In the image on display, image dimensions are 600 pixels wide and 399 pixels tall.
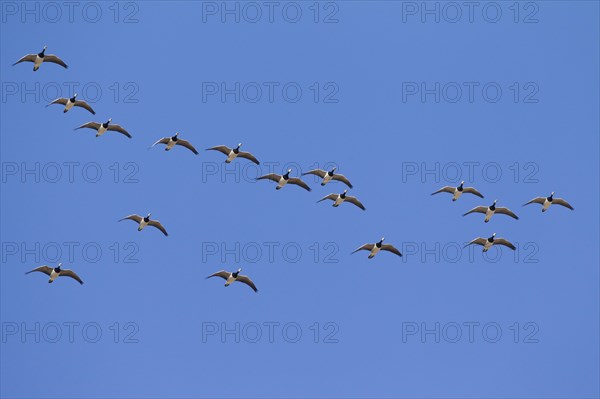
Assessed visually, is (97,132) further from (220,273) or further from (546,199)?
(546,199)

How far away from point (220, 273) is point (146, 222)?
18.2 feet

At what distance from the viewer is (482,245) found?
13975 cm

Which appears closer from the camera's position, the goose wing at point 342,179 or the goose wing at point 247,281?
the goose wing at point 342,179

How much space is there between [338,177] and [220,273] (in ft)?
28.5

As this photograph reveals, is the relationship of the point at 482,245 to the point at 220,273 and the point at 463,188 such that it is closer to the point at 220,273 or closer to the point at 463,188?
the point at 463,188

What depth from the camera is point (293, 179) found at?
139125 millimetres

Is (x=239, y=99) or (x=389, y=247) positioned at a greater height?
(x=239, y=99)

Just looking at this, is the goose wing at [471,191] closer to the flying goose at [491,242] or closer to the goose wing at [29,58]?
the flying goose at [491,242]

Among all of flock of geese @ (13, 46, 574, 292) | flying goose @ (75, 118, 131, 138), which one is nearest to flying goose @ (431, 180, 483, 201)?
flock of geese @ (13, 46, 574, 292)

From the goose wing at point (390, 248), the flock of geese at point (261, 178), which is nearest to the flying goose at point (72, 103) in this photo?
the flock of geese at point (261, 178)

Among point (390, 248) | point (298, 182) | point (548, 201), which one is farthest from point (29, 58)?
point (548, 201)

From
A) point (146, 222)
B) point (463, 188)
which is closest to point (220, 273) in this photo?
point (146, 222)

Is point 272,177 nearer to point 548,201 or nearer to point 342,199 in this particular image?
point 342,199

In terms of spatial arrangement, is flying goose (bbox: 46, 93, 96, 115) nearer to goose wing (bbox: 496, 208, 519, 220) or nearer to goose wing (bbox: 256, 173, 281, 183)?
goose wing (bbox: 256, 173, 281, 183)
